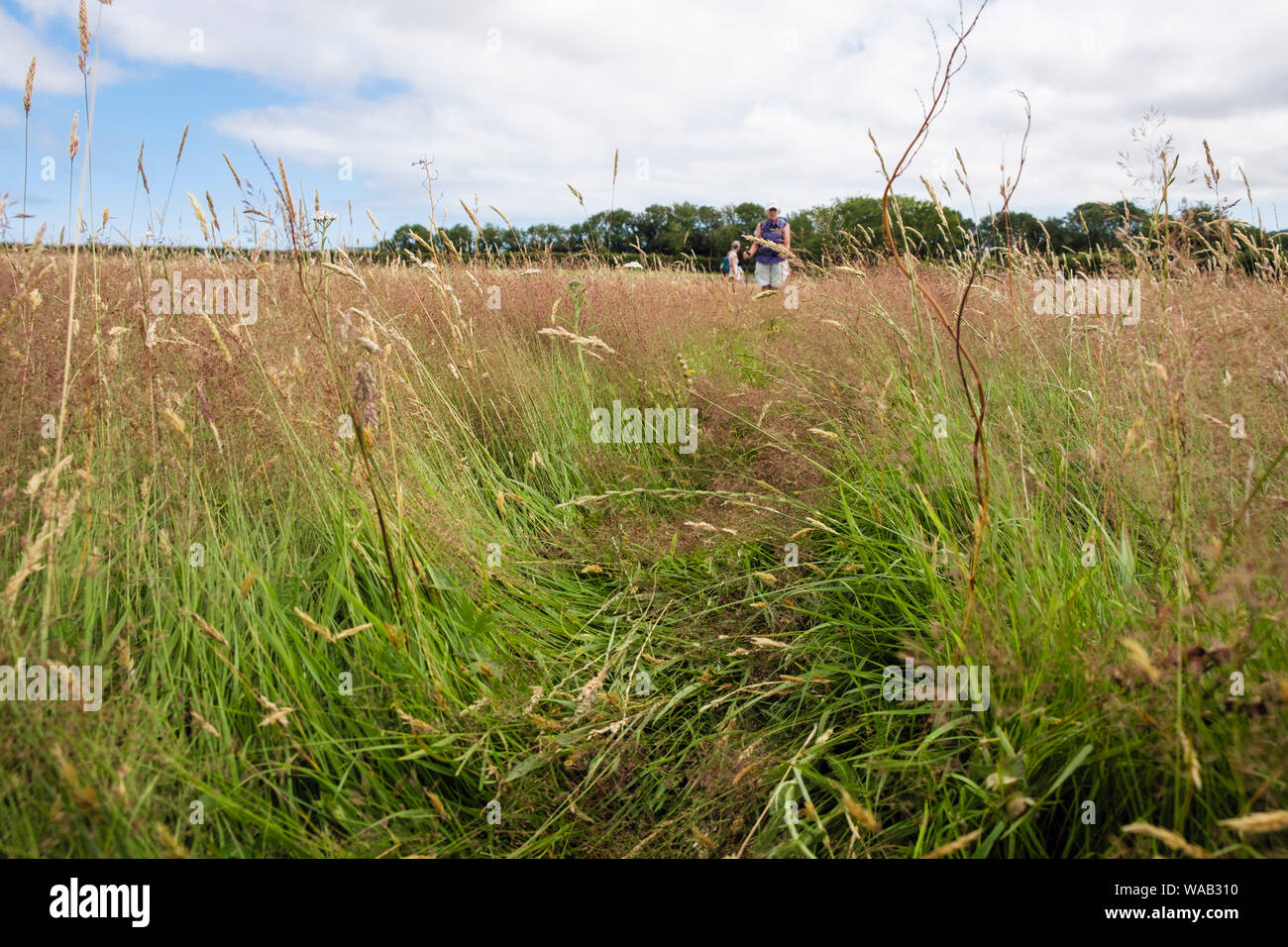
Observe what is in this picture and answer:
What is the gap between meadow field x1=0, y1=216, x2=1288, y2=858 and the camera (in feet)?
3.72

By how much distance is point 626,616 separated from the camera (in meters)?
2.08

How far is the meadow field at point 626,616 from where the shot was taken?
1.13 meters

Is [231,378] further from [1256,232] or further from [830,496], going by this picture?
[1256,232]

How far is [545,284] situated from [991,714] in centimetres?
406

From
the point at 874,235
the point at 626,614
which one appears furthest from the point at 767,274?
the point at 626,614

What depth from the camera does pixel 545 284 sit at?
185 inches

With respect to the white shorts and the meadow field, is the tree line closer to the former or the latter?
the meadow field

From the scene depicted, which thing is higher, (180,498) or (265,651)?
(180,498)

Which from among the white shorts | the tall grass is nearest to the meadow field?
the tall grass

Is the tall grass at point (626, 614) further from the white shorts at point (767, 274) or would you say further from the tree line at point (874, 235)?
the white shorts at point (767, 274)

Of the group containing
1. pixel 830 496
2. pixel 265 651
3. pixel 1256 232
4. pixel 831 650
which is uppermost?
pixel 1256 232

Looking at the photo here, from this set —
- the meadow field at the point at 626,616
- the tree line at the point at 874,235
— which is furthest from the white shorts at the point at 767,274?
the meadow field at the point at 626,616
